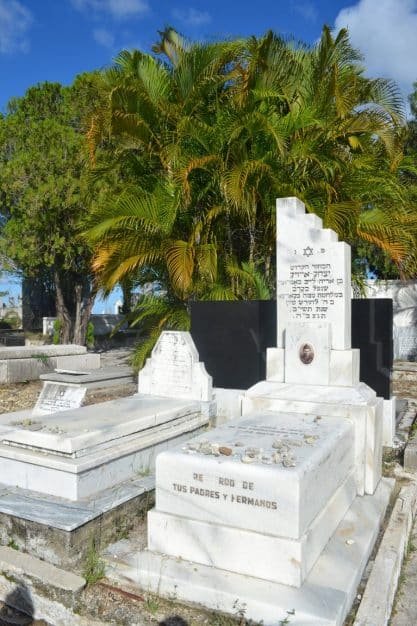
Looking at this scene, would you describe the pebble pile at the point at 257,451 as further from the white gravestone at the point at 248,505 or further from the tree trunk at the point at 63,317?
the tree trunk at the point at 63,317

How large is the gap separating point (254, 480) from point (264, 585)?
1.91 ft

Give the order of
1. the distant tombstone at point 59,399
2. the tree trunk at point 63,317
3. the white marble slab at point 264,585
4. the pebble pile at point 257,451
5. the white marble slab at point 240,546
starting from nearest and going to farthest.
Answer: the white marble slab at point 264,585, the white marble slab at point 240,546, the pebble pile at point 257,451, the distant tombstone at point 59,399, the tree trunk at point 63,317

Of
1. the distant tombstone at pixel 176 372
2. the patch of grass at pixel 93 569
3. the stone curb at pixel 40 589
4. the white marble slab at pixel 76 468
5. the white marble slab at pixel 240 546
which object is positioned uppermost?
the distant tombstone at pixel 176 372

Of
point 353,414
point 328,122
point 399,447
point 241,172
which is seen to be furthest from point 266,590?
point 328,122

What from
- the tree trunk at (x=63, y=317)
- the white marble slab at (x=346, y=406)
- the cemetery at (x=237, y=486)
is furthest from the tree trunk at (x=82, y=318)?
the white marble slab at (x=346, y=406)

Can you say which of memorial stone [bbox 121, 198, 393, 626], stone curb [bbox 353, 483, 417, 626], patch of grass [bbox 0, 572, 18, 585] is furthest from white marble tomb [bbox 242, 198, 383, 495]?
patch of grass [bbox 0, 572, 18, 585]

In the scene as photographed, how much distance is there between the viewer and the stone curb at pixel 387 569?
3.01 meters

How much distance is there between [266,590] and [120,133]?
24.4 feet

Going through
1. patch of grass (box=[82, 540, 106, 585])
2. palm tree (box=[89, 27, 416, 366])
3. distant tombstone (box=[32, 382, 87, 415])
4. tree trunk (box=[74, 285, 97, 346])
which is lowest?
patch of grass (box=[82, 540, 106, 585])

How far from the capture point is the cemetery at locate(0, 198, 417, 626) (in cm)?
319

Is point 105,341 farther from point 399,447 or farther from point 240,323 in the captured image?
point 399,447

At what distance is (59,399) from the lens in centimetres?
685

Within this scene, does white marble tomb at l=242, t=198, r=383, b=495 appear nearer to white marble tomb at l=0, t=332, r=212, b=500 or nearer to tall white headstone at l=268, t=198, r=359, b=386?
tall white headstone at l=268, t=198, r=359, b=386

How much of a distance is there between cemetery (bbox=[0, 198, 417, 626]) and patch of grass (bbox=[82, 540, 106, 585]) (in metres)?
0.06
